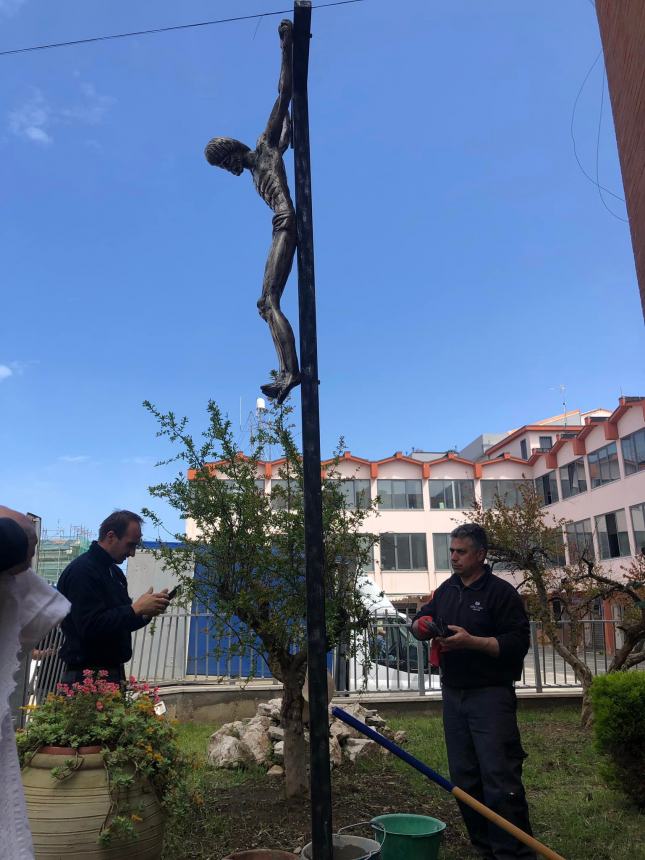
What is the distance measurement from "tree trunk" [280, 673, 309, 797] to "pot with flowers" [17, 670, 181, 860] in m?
1.76

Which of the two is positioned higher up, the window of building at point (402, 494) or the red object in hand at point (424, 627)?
the window of building at point (402, 494)

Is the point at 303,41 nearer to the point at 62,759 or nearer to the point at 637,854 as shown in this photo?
the point at 62,759

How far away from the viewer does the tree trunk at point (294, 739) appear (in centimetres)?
507

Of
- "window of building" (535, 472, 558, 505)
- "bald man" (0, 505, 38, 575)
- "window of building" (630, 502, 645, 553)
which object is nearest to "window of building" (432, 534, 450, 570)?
"window of building" (535, 472, 558, 505)

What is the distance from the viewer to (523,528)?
416 inches

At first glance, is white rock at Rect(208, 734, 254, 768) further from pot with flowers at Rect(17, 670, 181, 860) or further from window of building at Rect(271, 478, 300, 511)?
pot with flowers at Rect(17, 670, 181, 860)

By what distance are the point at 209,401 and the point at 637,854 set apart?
13.5 feet

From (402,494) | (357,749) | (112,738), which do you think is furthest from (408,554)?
(112,738)

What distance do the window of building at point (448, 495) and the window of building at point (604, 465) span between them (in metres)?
7.07

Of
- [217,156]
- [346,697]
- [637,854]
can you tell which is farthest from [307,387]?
[346,697]

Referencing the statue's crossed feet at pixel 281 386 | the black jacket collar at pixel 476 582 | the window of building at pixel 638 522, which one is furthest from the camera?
the window of building at pixel 638 522

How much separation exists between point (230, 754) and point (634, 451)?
27.3 meters

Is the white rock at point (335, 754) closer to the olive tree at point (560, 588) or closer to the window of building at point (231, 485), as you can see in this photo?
the window of building at point (231, 485)

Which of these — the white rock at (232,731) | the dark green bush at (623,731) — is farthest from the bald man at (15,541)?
the white rock at (232,731)
